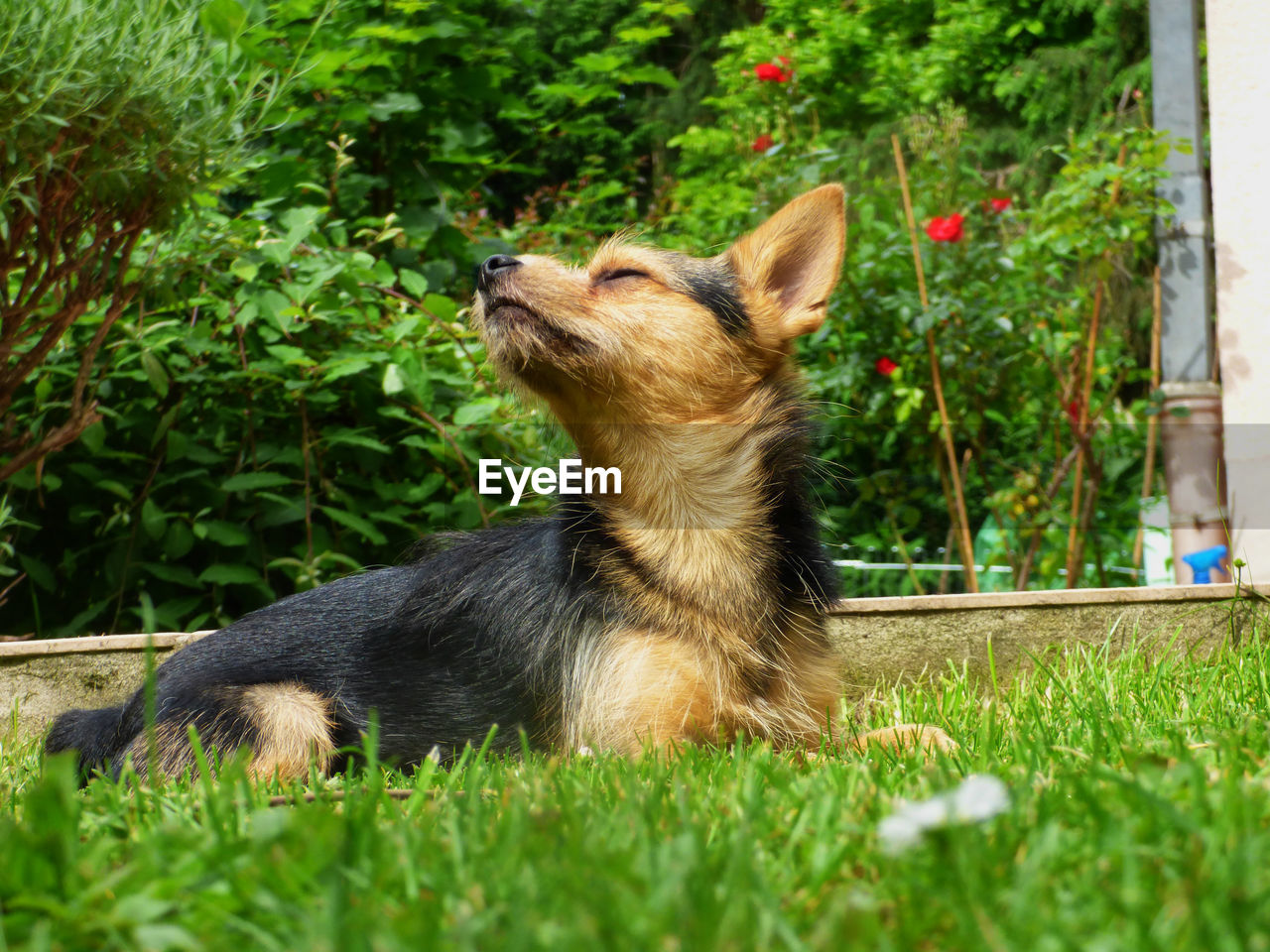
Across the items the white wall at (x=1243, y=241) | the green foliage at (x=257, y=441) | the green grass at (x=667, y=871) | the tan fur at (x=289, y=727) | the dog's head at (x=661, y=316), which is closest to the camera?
the green grass at (x=667, y=871)

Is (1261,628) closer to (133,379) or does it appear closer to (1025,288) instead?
(1025,288)

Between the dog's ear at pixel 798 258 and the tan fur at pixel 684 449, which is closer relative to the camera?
the tan fur at pixel 684 449

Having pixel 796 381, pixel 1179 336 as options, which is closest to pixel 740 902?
pixel 796 381

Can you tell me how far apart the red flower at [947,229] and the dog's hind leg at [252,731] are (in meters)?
4.43

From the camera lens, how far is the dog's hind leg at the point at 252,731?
2.91 m

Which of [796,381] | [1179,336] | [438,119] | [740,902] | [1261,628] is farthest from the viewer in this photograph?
[1179,336]

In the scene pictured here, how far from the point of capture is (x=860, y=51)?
14805 millimetres

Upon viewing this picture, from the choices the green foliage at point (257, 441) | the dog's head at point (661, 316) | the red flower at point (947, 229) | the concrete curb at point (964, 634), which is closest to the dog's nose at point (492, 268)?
the dog's head at point (661, 316)

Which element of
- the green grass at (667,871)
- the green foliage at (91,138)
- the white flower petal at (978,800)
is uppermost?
the green foliage at (91,138)

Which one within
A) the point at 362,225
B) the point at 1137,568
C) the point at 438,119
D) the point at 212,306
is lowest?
the point at 1137,568

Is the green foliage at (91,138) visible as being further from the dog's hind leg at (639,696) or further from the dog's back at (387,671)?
the dog's hind leg at (639,696)

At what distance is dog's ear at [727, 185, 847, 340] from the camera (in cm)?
350

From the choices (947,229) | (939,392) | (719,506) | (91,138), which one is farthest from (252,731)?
(947,229)

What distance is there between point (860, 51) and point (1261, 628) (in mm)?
12541
